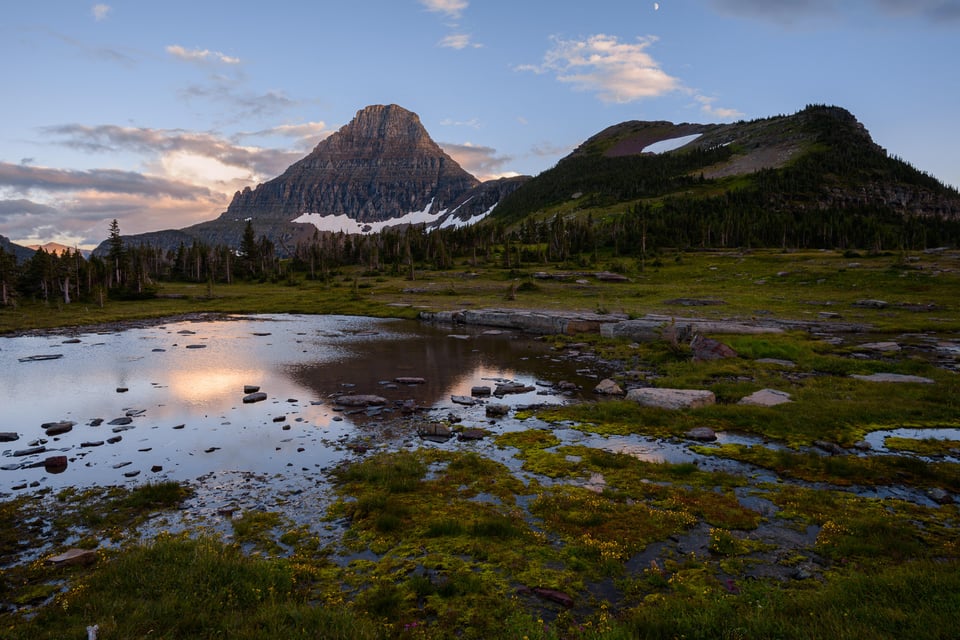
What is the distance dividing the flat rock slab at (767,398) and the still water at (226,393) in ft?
32.7

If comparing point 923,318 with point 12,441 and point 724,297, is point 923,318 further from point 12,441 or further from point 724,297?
point 12,441

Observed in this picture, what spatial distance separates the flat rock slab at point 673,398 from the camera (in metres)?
23.9

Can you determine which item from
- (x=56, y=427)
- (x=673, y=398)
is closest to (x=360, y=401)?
(x=56, y=427)

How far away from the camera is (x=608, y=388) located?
92.7 ft

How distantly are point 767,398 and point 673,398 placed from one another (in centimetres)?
466

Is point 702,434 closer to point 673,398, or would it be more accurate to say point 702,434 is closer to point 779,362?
point 673,398

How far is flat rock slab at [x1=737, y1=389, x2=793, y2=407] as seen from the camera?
916 inches

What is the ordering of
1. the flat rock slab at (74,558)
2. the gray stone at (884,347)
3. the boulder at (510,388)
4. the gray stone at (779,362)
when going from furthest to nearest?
the gray stone at (884,347) → the gray stone at (779,362) → the boulder at (510,388) → the flat rock slab at (74,558)

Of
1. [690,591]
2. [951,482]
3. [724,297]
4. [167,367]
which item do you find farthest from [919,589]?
→ [724,297]

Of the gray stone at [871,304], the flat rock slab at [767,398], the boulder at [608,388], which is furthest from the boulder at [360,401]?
the gray stone at [871,304]

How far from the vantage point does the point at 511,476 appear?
16.7 m

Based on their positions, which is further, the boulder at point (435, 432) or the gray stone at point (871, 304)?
the gray stone at point (871, 304)

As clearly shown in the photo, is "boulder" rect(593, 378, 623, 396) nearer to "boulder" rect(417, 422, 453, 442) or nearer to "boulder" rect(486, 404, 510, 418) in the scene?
"boulder" rect(486, 404, 510, 418)

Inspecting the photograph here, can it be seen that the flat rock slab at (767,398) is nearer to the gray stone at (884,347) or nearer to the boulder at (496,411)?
the boulder at (496,411)
